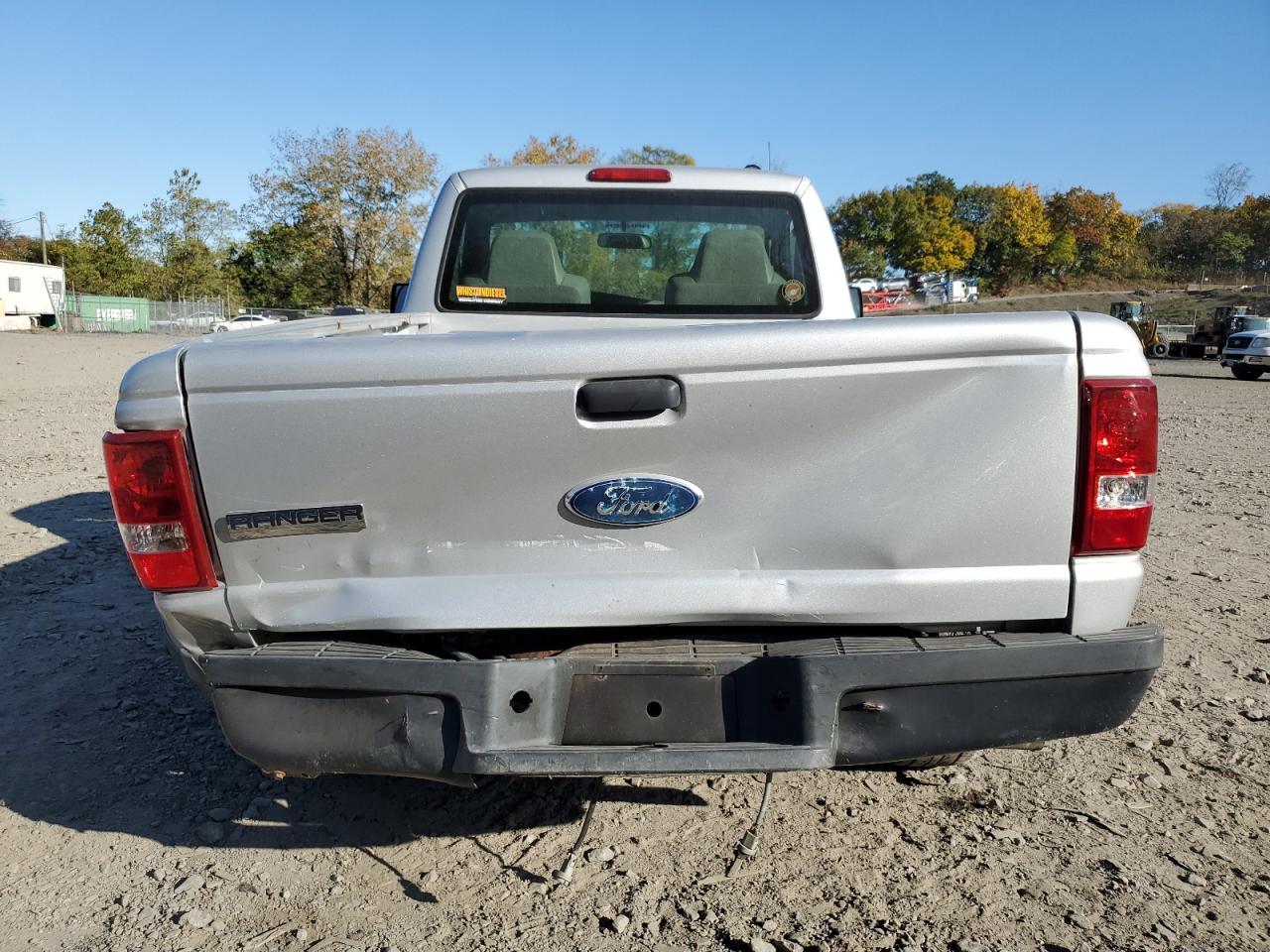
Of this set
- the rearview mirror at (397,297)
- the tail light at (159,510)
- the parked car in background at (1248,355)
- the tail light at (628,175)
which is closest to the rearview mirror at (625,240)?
the tail light at (628,175)

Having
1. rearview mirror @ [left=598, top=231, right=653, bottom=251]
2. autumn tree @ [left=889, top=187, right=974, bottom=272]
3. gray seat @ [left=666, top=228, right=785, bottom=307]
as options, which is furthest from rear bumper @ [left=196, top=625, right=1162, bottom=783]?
autumn tree @ [left=889, top=187, right=974, bottom=272]

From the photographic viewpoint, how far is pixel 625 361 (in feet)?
7.45

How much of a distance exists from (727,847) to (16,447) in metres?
10.1

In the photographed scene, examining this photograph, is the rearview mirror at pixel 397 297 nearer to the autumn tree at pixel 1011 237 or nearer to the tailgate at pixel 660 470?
the tailgate at pixel 660 470

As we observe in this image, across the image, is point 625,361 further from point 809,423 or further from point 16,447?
point 16,447

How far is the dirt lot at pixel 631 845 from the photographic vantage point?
8.53 ft

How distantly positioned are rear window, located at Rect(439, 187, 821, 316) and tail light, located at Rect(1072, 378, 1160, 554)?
5.85 ft

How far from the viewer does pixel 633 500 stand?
234 centimetres

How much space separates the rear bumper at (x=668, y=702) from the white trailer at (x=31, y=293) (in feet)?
201

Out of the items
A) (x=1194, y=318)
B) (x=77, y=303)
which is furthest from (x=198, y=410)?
(x=1194, y=318)

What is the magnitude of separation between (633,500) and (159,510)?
3.71ft

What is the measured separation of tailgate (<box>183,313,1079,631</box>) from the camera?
227 centimetres

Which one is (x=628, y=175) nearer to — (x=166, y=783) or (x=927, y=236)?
(x=166, y=783)

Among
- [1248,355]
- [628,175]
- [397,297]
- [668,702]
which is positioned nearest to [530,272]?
[628,175]
